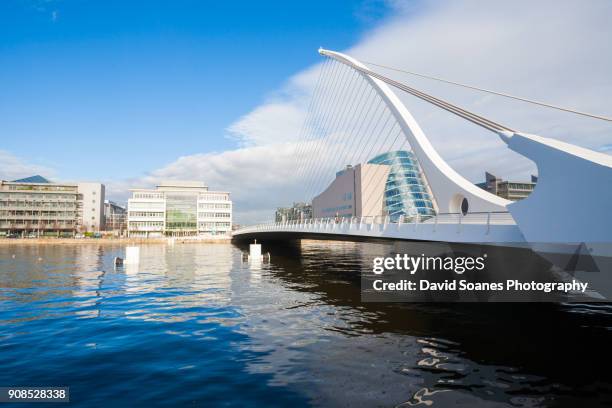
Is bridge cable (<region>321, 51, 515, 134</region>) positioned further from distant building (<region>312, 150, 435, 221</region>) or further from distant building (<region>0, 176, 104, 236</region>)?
distant building (<region>0, 176, 104, 236</region>)

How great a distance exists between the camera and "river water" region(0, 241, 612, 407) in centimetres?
864

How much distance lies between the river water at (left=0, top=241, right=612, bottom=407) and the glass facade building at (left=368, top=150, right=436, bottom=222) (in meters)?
62.0

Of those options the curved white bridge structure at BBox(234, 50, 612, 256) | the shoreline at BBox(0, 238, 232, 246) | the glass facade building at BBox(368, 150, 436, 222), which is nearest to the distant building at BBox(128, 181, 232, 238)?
the shoreline at BBox(0, 238, 232, 246)

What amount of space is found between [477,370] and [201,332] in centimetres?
938

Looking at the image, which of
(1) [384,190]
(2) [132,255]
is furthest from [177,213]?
(2) [132,255]

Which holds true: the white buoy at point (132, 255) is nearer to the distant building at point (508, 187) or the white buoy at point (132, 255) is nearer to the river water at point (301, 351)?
the river water at point (301, 351)

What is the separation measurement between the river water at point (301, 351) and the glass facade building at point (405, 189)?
62.0 meters

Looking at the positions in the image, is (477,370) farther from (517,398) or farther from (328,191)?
(328,191)

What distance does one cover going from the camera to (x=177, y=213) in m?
141

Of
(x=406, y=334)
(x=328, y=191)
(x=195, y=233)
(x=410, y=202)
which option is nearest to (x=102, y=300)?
(x=406, y=334)

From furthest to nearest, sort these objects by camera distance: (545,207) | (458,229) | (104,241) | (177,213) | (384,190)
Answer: (177,213) < (104,241) < (384,190) < (458,229) < (545,207)

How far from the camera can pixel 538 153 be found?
12.8 metres

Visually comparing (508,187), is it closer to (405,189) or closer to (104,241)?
(405,189)

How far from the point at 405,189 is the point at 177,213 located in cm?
9046
